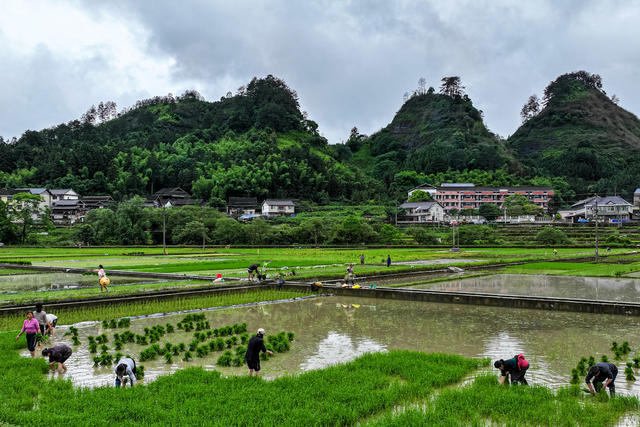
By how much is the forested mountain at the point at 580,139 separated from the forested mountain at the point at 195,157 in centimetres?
5547

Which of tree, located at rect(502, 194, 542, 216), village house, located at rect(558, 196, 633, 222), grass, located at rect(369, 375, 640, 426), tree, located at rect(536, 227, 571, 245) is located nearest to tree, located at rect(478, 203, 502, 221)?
tree, located at rect(502, 194, 542, 216)

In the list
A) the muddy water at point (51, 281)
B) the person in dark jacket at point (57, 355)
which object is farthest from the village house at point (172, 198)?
the person in dark jacket at point (57, 355)

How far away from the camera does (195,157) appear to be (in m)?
125

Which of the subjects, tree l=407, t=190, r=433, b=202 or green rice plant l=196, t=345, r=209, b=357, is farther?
tree l=407, t=190, r=433, b=202

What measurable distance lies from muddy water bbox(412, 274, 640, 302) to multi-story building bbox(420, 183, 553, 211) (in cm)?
7783

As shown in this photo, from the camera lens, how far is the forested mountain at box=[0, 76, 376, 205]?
107688 millimetres

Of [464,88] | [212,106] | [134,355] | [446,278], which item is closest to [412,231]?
[446,278]

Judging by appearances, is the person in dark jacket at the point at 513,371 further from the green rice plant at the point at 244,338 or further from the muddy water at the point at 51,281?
the muddy water at the point at 51,281

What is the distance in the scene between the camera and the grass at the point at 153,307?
53.2 feet

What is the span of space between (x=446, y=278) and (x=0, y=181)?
112877 mm

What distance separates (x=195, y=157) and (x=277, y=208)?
36.9 meters

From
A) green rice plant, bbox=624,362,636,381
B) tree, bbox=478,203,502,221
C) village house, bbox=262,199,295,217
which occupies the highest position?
village house, bbox=262,199,295,217

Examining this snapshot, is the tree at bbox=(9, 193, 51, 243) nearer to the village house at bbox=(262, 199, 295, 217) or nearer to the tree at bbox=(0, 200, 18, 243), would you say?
the tree at bbox=(0, 200, 18, 243)

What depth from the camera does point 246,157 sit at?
118 metres
